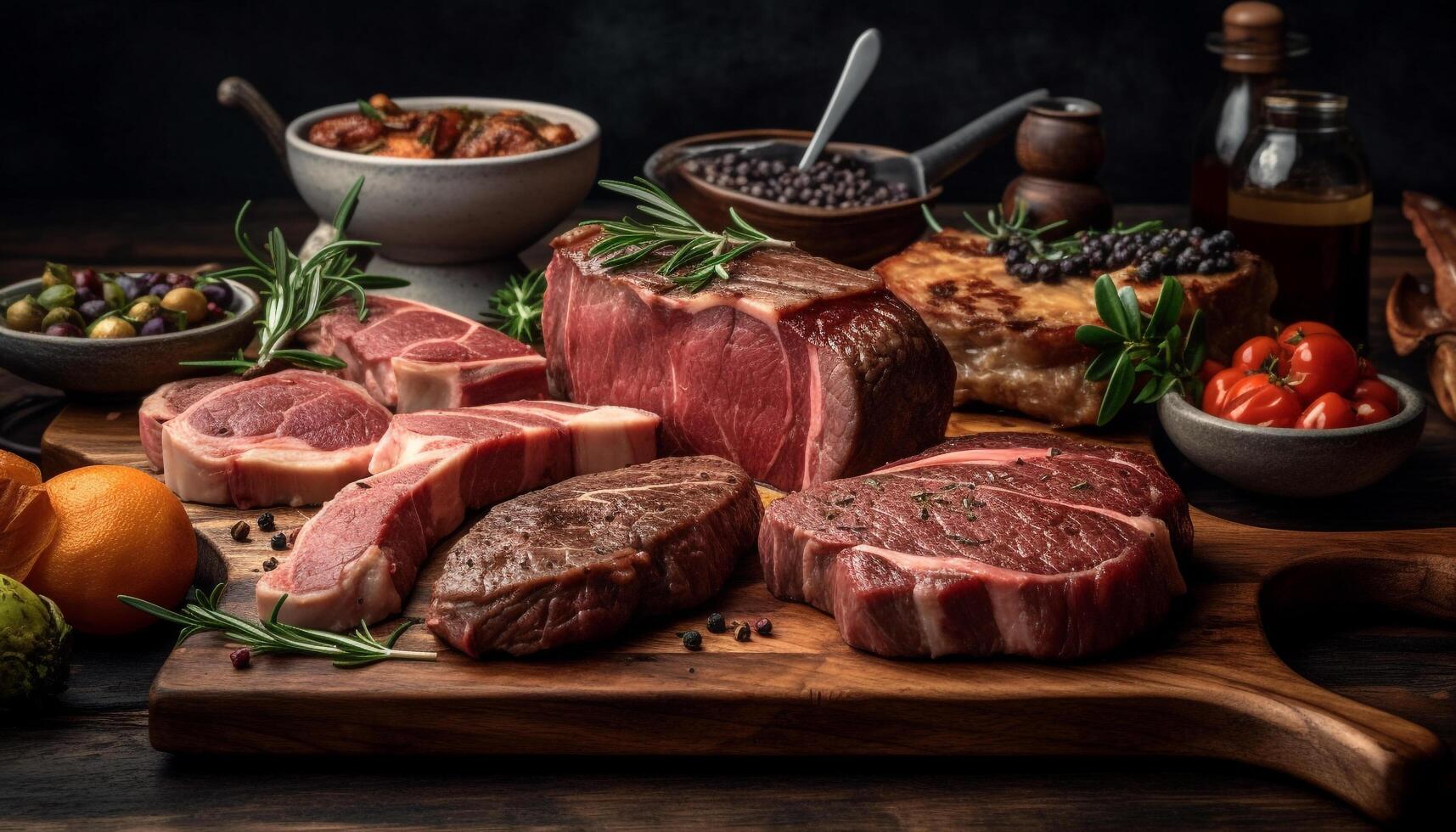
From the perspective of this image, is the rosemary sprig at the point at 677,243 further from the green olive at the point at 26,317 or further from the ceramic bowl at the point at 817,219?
the green olive at the point at 26,317

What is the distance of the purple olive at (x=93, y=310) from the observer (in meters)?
3.74

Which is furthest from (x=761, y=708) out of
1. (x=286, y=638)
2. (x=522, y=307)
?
(x=522, y=307)

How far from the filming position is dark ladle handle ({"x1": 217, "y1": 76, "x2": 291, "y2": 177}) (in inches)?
178

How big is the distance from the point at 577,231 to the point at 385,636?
1.47 meters

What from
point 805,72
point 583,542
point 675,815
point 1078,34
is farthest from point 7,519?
point 1078,34

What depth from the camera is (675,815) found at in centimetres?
230

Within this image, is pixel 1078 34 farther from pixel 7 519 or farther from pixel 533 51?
pixel 7 519

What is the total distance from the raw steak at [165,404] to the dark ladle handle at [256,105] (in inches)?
46.2

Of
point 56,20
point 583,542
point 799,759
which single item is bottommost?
point 799,759

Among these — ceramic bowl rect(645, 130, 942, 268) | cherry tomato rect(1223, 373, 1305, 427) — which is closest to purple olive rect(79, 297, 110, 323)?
ceramic bowl rect(645, 130, 942, 268)

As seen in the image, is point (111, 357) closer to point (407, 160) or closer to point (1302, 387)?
point (407, 160)

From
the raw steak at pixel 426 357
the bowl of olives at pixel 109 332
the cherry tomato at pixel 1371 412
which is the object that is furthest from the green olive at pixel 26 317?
the cherry tomato at pixel 1371 412

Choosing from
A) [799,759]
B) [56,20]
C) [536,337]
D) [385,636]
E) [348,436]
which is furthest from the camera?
[56,20]

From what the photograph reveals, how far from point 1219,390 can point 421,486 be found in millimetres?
1910
